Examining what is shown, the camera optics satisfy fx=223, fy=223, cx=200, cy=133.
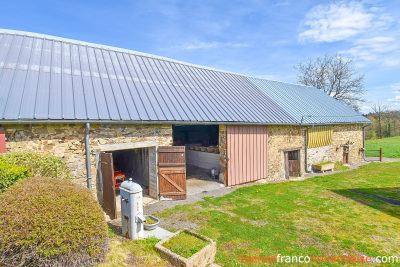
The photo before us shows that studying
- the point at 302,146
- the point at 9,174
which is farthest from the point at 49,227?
the point at 302,146

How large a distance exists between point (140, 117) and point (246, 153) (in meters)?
5.60

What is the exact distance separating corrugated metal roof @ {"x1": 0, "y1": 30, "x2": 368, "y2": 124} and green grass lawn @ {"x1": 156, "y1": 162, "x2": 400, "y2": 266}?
352 cm

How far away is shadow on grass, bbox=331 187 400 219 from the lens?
26.9 ft

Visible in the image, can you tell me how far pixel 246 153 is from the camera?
Answer: 1103cm

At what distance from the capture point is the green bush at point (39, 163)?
5268 millimetres

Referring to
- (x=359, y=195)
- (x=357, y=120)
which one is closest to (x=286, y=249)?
(x=359, y=195)

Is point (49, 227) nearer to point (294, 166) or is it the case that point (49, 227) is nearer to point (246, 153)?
point (246, 153)

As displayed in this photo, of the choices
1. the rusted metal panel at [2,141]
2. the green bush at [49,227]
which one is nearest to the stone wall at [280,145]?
the green bush at [49,227]

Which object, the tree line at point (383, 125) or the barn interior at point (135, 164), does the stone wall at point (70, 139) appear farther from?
the tree line at point (383, 125)

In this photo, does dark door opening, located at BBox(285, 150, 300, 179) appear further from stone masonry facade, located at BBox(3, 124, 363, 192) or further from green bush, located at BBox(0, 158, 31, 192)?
green bush, located at BBox(0, 158, 31, 192)

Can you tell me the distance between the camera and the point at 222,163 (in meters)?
10.7

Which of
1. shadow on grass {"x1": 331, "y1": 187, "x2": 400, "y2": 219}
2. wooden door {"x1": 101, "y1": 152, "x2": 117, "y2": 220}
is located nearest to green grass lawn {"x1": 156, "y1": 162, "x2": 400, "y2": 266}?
shadow on grass {"x1": 331, "y1": 187, "x2": 400, "y2": 219}

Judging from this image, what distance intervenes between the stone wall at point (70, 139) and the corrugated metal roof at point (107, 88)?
40 centimetres

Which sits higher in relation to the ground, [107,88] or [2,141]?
[107,88]
